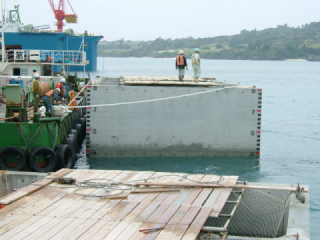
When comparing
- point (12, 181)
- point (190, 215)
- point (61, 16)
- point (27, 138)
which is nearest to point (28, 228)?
point (190, 215)

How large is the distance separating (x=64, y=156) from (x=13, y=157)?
1.70 meters

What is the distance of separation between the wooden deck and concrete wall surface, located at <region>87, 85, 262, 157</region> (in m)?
7.52

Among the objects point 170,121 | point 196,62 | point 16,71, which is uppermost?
point 196,62

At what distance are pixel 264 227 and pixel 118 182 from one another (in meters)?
3.23

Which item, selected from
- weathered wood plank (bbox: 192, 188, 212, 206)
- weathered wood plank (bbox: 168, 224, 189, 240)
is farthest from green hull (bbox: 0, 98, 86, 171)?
weathered wood plank (bbox: 168, 224, 189, 240)

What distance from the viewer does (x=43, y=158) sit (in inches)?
603

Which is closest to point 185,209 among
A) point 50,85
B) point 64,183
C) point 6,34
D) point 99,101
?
point 64,183

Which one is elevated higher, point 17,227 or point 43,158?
point 17,227

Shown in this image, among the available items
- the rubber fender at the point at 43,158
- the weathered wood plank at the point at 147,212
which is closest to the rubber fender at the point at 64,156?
the rubber fender at the point at 43,158

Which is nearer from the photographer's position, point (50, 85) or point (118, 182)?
point (118, 182)

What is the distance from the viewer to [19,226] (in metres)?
7.18

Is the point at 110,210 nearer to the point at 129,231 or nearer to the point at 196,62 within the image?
the point at 129,231

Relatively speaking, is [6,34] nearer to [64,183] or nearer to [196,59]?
[196,59]

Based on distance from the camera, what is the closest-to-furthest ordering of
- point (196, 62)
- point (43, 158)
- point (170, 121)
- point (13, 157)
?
point (13, 157) → point (43, 158) → point (170, 121) → point (196, 62)
